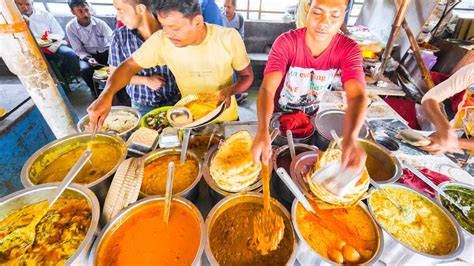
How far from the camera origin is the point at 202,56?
210cm

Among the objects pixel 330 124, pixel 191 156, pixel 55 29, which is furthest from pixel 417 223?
pixel 55 29

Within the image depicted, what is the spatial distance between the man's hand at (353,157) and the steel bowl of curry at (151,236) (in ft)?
2.58

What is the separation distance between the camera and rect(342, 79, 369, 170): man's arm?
1.16 meters

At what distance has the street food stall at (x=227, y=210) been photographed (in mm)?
1106

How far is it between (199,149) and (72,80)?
657 centimetres

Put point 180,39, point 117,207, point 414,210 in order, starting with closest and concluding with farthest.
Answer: point 117,207 → point 414,210 → point 180,39

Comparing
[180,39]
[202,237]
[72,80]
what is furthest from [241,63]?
[72,80]

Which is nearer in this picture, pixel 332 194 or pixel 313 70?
pixel 332 194

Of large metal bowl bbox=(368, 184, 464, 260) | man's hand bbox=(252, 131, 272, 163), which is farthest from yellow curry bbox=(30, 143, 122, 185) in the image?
large metal bowl bbox=(368, 184, 464, 260)

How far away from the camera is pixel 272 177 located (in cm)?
145

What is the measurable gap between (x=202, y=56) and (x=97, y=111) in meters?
0.98

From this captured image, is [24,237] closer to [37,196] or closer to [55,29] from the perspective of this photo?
[37,196]

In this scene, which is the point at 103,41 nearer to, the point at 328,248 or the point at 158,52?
the point at 158,52

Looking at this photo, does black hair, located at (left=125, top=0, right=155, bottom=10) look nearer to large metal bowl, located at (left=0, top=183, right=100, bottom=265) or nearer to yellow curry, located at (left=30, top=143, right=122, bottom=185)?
yellow curry, located at (left=30, top=143, right=122, bottom=185)
